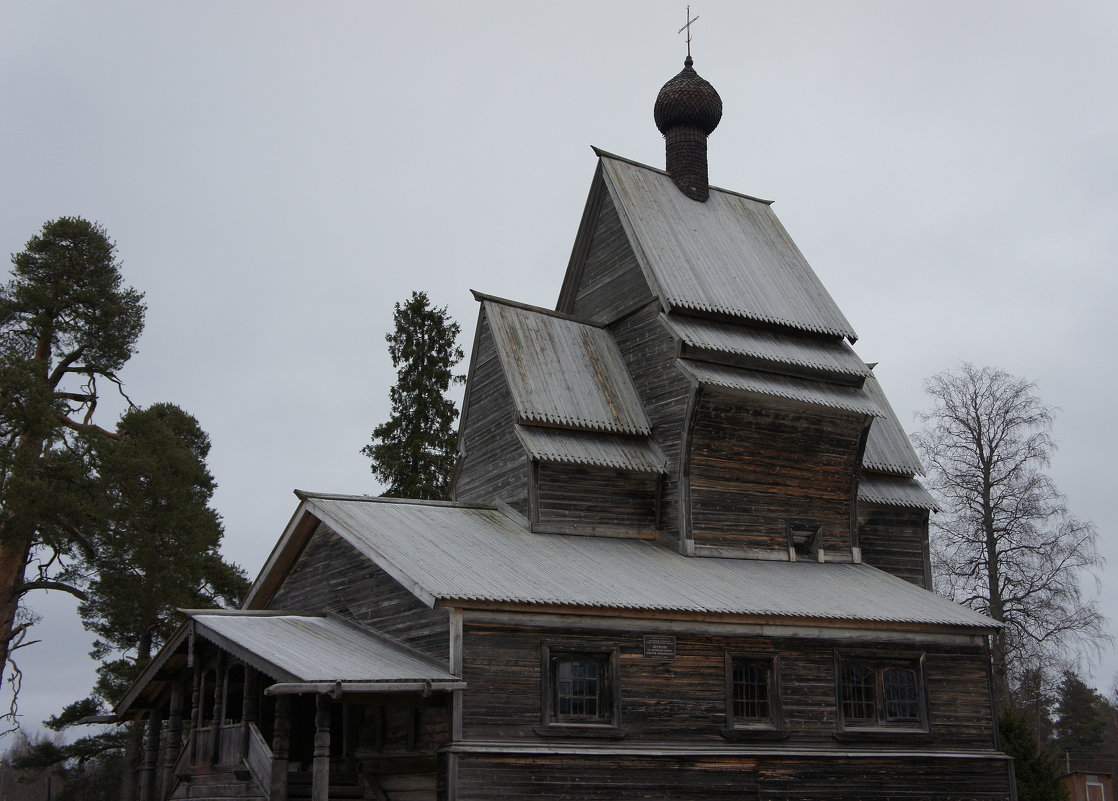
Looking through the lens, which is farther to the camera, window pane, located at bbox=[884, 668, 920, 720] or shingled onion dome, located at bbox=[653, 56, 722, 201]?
shingled onion dome, located at bbox=[653, 56, 722, 201]

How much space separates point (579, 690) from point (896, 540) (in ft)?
37.8

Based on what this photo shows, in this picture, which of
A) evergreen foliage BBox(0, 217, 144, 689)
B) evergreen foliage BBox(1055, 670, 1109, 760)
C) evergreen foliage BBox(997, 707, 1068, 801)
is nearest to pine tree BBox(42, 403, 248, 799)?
evergreen foliage BBox(0, 217, 144, 689)

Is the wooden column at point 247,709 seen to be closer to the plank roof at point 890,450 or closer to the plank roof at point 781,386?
the plank roof at point 781,386

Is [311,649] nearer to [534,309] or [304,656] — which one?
[304,656]

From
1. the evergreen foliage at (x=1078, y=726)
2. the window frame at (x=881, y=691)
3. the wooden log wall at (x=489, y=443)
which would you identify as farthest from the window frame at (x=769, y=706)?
the evergreen foliage at (x=1078, y=726)

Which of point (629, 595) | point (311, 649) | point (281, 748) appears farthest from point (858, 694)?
point (281, 748)

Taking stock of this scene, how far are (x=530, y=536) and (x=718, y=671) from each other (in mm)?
4249

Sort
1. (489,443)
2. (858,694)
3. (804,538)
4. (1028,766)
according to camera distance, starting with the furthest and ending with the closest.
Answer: (1028,766) < (804,538) < (489,443) < (858,694)

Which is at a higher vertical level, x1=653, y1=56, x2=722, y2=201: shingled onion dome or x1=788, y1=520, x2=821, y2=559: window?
x1=653, y1=56, x2=722, y2=201: shingled onion dome

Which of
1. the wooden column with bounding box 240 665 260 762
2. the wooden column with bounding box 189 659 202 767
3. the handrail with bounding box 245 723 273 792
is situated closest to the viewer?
the handrail with bounding box 245 723 273 792

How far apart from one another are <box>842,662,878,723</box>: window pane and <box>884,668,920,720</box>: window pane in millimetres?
314

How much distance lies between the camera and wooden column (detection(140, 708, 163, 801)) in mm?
19953

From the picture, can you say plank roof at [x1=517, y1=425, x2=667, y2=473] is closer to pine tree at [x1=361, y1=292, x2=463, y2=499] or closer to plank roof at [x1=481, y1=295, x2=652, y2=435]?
plank roof at [x1=481, y1=295, x2=652, y2=435]

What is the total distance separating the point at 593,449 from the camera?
77.2 ft
